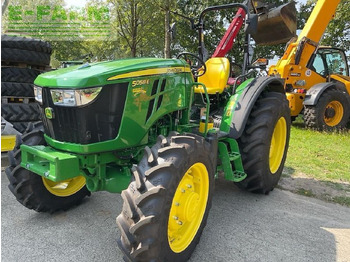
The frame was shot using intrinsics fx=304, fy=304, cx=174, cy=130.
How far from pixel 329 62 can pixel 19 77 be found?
8326 millimetres

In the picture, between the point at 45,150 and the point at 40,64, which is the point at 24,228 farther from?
the point at 40,64

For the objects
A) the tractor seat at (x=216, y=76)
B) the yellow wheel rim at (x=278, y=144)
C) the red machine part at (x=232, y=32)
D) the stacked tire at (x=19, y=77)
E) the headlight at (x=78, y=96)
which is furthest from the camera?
the red machine part at (x=232, y=32)

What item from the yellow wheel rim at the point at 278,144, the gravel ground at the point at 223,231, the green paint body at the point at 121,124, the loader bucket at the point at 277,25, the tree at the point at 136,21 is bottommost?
the gravel ground at the point at 223,231

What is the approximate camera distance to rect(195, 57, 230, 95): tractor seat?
367 centimetres

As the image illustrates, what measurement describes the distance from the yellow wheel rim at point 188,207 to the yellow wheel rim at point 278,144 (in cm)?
171

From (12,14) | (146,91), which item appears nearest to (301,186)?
(146,91)

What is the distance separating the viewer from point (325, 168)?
16.2 feet

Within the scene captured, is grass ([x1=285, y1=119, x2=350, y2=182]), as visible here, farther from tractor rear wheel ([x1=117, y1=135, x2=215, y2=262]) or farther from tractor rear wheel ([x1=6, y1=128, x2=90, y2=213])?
tractor rear wheel ([x1=6, y1=128, x2=90, y2=213])

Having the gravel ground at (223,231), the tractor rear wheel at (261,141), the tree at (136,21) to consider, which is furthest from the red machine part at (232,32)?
the tree at (136,21)

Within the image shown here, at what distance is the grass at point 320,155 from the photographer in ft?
15.5

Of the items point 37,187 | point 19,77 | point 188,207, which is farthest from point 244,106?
point 19,77

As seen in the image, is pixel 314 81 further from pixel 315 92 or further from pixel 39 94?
pixel 39 94

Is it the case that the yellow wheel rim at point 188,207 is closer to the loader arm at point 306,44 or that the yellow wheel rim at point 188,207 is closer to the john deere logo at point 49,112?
the john deere logo at point 49,112

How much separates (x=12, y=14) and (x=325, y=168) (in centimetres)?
2147
